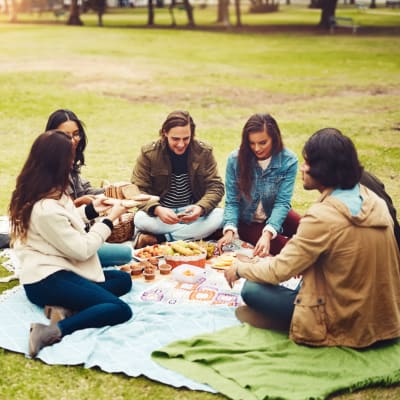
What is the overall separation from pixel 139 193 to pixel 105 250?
84cm

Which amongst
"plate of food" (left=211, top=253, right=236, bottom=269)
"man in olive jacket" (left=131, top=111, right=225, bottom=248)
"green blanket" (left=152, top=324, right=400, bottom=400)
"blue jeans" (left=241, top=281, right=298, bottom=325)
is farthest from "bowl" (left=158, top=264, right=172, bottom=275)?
"green blanket" (left=152, top=324, right=400, bottom=400)

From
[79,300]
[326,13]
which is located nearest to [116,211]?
[79,300]

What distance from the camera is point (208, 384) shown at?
4.28 m

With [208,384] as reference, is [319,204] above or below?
above

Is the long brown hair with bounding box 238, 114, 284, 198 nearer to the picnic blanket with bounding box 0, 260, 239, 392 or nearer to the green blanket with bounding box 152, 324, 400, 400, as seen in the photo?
the picnic blanket with bounding box 0, 260, 239, 392

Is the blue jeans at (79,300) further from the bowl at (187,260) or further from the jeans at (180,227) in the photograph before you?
the jeans at (180,227)

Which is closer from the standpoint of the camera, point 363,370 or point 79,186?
point 363,370

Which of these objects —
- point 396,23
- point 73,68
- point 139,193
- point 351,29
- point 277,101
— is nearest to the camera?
point 139,193

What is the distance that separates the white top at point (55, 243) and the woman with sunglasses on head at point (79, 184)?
1.10m

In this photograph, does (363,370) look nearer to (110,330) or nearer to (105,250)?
(110,330)

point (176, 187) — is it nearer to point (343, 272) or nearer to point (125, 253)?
point (125, 253)

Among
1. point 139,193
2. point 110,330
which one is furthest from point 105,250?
point 110,330

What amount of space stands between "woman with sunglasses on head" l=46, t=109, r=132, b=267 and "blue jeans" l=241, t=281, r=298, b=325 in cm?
161

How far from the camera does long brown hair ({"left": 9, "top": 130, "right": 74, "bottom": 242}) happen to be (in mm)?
4638
